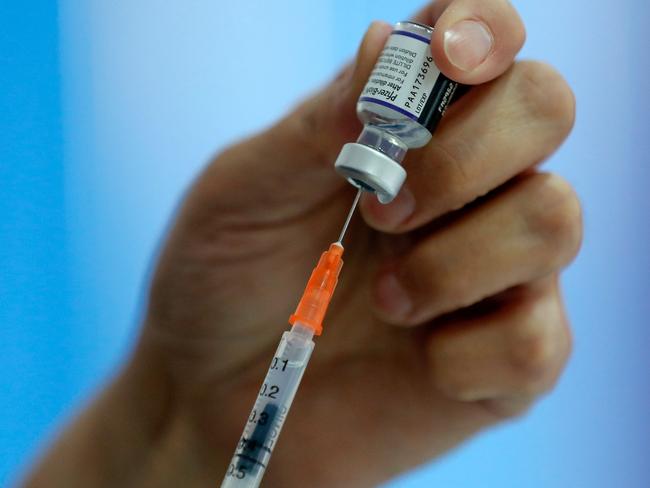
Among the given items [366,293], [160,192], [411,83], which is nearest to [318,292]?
[411,83]

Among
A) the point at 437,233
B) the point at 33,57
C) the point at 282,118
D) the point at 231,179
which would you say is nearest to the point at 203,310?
the point at 231,179

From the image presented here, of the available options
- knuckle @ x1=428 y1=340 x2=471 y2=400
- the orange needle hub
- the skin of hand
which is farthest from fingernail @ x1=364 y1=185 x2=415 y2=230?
knuckle @ x1=428 y1=340 x2=471 y2=400

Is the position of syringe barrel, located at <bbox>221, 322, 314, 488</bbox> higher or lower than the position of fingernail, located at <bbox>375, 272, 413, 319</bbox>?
lower

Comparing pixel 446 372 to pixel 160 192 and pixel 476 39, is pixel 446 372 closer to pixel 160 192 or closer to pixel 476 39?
pixel 476 39

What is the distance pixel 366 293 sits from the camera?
1.07m

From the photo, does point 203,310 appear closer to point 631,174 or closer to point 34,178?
point 34,178

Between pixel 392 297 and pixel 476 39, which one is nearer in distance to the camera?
pixel 476 39

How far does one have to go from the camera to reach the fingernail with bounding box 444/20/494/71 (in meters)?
0.68

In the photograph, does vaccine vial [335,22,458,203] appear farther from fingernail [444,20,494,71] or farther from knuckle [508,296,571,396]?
knuckle [508,296,571,396]

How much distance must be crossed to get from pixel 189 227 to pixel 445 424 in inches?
22.8

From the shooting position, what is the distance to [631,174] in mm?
1318

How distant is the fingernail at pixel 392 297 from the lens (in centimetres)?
86

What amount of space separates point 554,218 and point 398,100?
0.28 metres

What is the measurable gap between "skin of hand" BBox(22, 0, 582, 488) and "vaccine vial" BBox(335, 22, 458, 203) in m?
0.02
